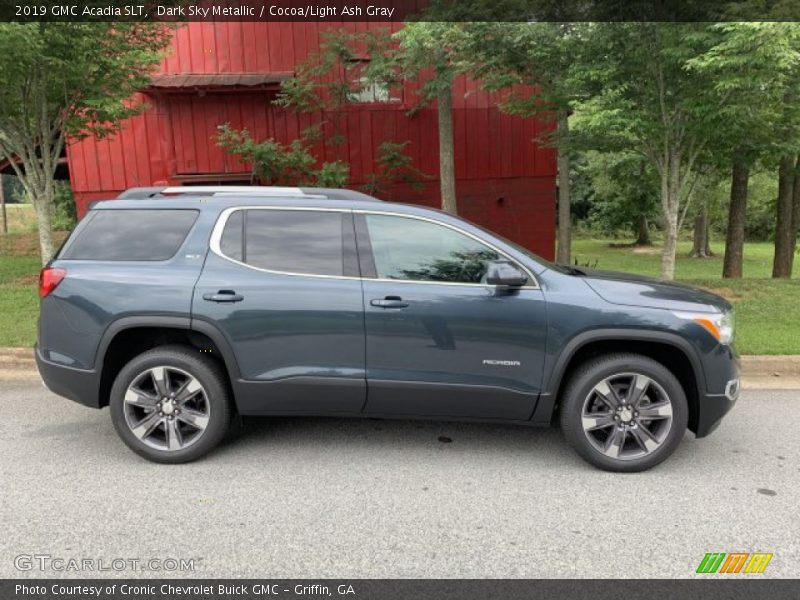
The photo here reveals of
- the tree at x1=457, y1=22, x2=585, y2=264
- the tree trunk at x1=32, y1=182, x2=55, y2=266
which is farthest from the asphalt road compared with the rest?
the tree trunk at x1=32, y1=182, x2=55, y2=266

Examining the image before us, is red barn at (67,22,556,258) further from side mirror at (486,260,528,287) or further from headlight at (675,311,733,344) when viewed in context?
headlight at (675,311,733,344)

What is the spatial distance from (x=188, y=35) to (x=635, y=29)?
415 inches

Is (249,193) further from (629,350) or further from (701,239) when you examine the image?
(701,239)

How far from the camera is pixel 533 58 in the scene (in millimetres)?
8562

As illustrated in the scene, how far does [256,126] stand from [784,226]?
12.6 m

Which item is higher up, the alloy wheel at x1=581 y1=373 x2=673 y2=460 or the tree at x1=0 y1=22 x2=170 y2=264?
the tree at x1=0 y1=22 x2=170 y2=264

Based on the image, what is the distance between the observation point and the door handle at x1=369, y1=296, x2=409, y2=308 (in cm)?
367

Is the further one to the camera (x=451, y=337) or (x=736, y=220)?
(x=736, y=220)

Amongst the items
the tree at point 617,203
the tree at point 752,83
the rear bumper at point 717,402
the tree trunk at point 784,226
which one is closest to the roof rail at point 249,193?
the rear bumper at point 717,402

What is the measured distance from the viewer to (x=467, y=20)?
9.05 metres

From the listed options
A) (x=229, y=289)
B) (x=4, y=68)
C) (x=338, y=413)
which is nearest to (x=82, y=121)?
(x=4, y=68)

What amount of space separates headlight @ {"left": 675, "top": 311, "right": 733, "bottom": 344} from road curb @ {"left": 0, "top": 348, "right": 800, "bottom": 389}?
2.29m

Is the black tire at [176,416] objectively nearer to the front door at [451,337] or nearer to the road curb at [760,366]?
the front door at [451,337]

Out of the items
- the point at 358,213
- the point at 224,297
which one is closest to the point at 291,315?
the point at 224,297
